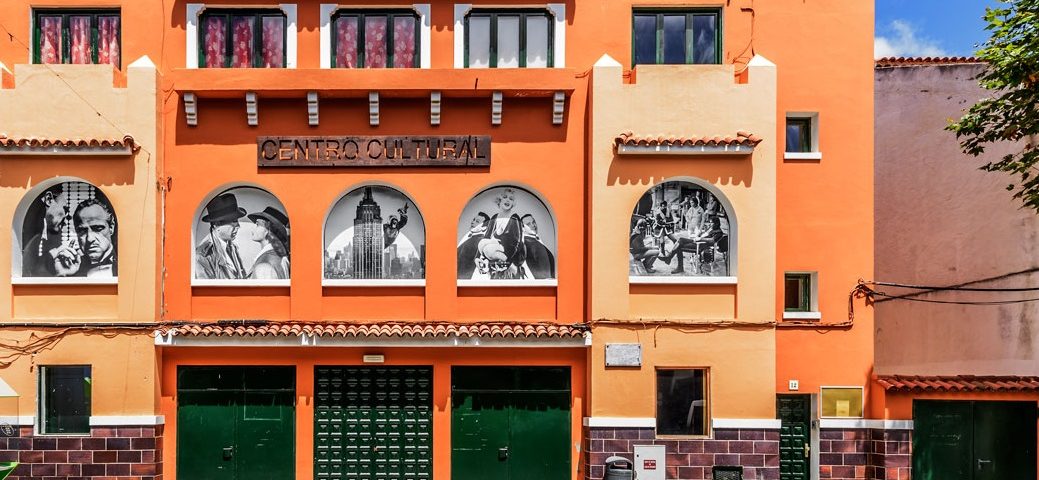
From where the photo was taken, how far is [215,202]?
12.9 m

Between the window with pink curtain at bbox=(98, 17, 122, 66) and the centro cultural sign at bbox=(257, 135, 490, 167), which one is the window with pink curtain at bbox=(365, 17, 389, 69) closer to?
the centro cultural sign at bbox=(257, 135, 490, 167)

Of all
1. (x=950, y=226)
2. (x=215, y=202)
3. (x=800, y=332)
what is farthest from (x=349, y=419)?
(x=950, y=226)

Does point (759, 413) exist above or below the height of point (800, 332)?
below

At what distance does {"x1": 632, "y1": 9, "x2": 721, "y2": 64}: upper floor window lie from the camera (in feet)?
42.8

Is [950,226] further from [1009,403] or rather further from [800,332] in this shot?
[800,332]

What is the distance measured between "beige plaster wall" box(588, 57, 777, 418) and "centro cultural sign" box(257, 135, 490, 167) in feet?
7.62

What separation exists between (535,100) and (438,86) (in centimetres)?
183

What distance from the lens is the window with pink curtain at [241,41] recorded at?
1296cm

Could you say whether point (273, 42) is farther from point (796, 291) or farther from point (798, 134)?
point (796, 291)

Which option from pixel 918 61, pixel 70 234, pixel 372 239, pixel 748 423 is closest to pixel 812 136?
pixel 918 61

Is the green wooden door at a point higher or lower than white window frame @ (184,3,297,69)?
lower

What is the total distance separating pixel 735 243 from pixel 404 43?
7202 mm

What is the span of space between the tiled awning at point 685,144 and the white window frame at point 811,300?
264cm

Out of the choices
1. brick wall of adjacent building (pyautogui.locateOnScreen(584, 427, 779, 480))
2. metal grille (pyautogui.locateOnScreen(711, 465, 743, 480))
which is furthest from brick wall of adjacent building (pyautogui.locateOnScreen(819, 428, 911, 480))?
metal grille (pyautogui.locateOnScreen(711, 465, 743, 480))
